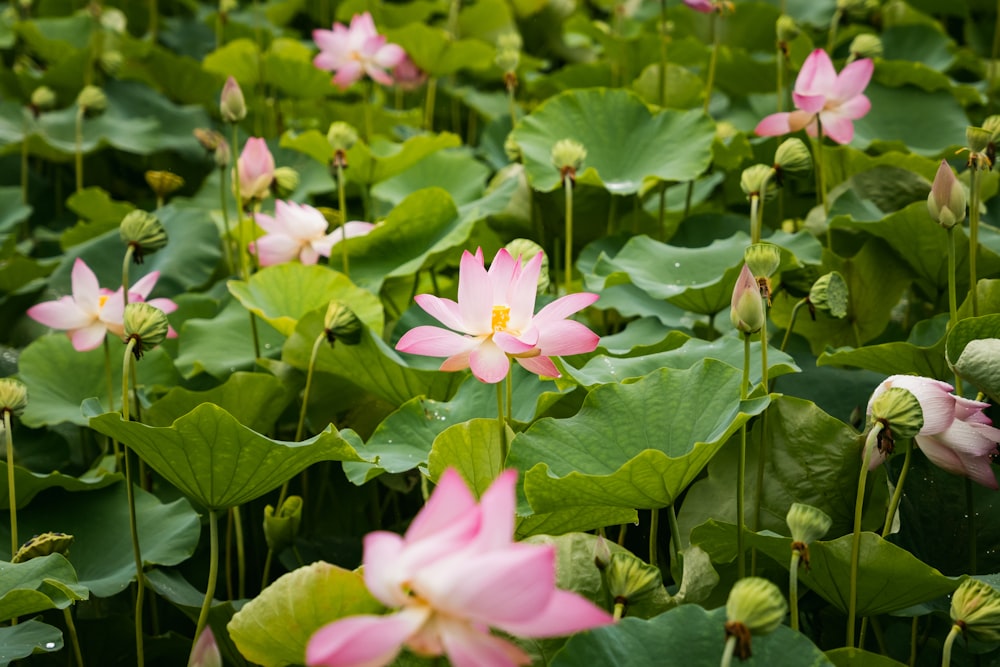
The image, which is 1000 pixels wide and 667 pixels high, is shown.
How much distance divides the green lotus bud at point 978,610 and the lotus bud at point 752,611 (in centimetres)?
17

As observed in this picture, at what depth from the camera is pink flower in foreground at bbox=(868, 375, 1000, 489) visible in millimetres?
833

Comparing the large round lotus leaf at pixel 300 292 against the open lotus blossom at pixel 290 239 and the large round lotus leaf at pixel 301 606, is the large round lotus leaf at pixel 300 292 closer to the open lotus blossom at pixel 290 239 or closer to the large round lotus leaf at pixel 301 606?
the open lotus blossom at pixel 290 239

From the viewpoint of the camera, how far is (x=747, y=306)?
0.80 meters

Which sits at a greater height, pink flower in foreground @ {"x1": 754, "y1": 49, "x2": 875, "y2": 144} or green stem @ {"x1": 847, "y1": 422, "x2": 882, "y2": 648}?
pink flower in foreground @ {"x1": 754, "y1": 49, "x2": 875, "y2": 144}

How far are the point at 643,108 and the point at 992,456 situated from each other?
0.79 metres

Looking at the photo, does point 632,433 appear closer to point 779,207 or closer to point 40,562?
point 40,562

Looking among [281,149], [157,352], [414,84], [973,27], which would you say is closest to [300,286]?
[157,352]

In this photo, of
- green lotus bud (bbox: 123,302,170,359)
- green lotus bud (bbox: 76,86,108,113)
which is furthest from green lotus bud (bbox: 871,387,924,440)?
green lotus bud (bbox: 76,86,108,113)

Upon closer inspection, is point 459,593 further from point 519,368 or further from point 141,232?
point 141,232

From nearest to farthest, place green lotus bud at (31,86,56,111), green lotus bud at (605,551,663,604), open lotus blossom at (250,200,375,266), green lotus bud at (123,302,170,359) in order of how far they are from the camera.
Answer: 1. green lotus bud at (605,551,663,604)
2. green lotus bud at (123,302,170,359)
3. open lotus blossom at (250,200,375,266)
4. green lotus bud at (31,86,56,111)

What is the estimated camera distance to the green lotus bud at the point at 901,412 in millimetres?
756

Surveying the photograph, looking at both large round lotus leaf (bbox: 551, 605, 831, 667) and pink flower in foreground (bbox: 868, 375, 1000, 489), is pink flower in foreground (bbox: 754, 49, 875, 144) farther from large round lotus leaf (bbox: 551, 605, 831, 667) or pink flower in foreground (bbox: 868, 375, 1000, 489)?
large round lotus leaf (bbox: 551, 605, 831, 667)

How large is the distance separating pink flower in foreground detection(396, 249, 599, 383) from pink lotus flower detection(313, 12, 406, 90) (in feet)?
3.08

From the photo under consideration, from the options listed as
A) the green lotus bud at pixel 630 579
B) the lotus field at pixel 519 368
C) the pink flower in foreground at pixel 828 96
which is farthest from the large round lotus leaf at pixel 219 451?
the pink flower in foreground at pixel 828 96
